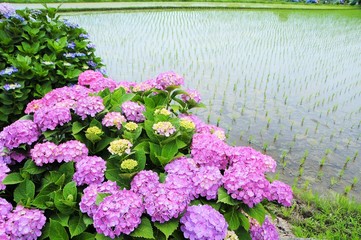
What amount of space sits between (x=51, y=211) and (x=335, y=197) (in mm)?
2550

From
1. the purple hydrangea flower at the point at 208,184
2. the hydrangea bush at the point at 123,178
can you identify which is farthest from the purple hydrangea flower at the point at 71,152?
the purple hydrangea flower at the point at 208,184

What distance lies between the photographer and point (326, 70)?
22.7ft

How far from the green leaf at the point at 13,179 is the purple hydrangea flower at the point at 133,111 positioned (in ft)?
1.95

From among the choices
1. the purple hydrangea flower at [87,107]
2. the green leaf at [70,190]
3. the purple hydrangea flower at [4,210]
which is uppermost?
the purple hydrangea flower at [87,107]

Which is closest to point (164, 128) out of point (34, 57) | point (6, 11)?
point (34, 57)

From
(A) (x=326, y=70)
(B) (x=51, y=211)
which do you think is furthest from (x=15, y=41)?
(A) (x=326, y=70)

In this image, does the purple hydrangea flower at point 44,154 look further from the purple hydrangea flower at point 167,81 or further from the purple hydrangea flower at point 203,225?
the purple hydrangea flower at point 167,81

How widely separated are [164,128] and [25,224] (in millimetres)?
706

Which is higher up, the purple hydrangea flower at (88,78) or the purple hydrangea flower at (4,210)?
the purple hydrangea flower at (88,78)

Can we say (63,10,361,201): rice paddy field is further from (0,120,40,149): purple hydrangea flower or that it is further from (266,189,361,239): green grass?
(0,120,40,149): purple hydrangea flower

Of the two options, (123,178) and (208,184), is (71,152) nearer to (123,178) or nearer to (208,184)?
(123,178)

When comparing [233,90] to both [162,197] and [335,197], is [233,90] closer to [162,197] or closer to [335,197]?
[335,197]

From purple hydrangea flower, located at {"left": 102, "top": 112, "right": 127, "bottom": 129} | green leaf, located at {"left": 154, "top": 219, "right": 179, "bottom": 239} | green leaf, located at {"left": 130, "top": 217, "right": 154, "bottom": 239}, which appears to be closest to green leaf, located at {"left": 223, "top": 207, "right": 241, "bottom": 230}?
green leaf, located at {"left": 154, "top": 219, "right": 179, "bottom": 239}

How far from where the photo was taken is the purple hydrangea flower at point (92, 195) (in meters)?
1.30
